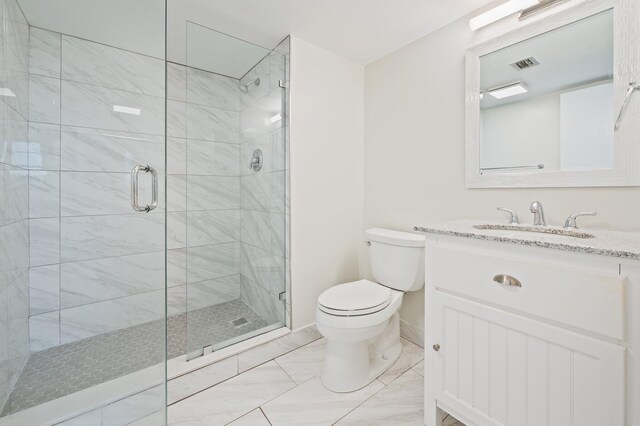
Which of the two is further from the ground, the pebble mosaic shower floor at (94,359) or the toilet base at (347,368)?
the pebble mosaic shower floor at (94,359)

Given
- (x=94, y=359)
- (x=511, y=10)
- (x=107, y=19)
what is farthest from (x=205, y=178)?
(x=511, y=10)

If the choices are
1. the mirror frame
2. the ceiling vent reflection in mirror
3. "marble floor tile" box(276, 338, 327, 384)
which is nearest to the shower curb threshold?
"marble floor tile" box(276, 338, 327, 384)

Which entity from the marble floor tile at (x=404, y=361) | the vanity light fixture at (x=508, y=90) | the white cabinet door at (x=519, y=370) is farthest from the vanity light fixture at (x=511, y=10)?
the marble floor tile at (x=404, y=361)

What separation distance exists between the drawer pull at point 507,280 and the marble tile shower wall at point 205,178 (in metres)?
1.67

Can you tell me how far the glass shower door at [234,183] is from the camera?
1.92 m

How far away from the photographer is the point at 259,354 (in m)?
1.67

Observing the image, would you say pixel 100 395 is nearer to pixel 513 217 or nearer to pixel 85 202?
pixel 85 202

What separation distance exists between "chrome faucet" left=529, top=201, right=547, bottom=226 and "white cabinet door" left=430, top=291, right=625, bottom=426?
23.2 inches

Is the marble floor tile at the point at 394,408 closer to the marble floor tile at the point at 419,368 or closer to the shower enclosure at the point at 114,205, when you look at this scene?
the marble floor tile at the point at 419,368

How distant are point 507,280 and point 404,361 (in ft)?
3.40

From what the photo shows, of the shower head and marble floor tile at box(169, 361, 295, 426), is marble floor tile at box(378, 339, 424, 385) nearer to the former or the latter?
marble floor tile at box(169, 361, 295, 426)

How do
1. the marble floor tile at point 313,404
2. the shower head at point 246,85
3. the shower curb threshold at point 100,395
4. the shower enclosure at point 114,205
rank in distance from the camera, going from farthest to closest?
the shower head at point 246,85
the marble floor tile at point 313,404
the shower enclosure at point 114,205
the shower curb threshold at point 100,395

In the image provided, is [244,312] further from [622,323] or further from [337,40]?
[337,40]

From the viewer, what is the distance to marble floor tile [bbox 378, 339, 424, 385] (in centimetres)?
156
